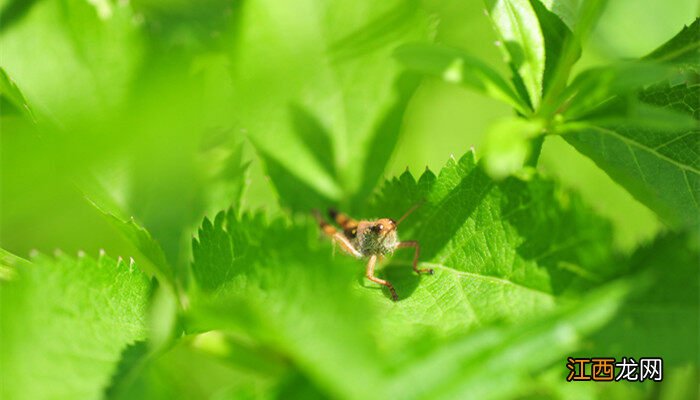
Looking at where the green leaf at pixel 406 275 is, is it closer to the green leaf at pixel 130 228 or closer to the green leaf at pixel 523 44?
the green leaf at pixel 130 228

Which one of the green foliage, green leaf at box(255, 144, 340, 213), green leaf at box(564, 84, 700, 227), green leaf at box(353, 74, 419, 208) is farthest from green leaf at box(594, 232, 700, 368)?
green leaf at box(255, 144, 340, 213)

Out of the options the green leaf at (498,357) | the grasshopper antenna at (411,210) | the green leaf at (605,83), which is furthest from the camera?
the grasshopper antenna at (411,210)

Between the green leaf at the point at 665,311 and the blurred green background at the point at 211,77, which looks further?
the blurred green background at the point at 211,77

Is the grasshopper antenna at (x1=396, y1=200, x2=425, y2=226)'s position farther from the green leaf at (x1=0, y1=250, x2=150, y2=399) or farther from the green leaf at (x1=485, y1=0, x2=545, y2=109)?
the green leaf at (x1=0, y1=250, x2=150, y2=399)

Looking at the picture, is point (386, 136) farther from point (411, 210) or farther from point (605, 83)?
point (605, 83)

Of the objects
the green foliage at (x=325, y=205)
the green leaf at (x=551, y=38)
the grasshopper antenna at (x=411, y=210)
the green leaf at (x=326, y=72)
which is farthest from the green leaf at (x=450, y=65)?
the green leaf at (x=326, y=72)

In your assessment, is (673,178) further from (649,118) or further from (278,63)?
(278,63)

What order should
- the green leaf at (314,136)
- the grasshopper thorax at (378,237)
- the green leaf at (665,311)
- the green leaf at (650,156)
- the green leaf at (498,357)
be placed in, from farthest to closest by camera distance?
the green leaf at (314,136), the grasshopper thorax at (378,237), the green leaf at (650,156), the green leaf at (665,311), the green leaf at (498,357)
